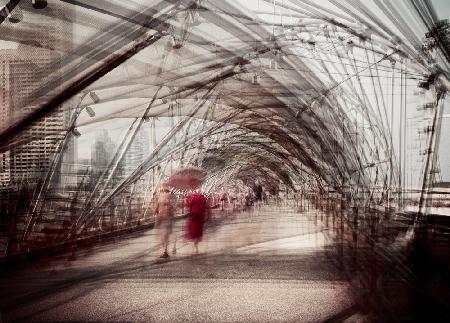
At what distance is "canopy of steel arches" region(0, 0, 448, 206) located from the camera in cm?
766

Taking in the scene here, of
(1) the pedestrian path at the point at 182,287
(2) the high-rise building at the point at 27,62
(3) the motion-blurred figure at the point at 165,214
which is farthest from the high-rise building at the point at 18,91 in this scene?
(3) the motion-blurred figure at the point at 165,214

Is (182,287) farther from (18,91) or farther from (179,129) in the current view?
(179,129)

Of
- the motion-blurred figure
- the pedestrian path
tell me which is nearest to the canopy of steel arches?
the pedestrian path

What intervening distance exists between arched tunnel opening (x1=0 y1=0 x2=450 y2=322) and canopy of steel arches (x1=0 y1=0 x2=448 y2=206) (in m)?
0.04

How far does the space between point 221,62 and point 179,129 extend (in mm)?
5400

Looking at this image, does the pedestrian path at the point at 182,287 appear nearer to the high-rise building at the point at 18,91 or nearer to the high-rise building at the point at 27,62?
the high-rise building at the point at 18,91

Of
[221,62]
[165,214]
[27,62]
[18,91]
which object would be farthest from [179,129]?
[18,91]

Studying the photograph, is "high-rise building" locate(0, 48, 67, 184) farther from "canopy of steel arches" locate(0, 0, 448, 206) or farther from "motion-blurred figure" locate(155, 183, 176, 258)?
"motion-blurred figure" locate(155, 183, 176, 258)

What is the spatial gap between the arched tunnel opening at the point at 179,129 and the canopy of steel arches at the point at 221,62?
44 millimetres

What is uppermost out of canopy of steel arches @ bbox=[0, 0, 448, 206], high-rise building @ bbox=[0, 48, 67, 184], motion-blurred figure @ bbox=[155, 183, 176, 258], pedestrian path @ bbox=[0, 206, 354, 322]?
canopy of steel arches @ bbox=[0, 0, 448, 206]

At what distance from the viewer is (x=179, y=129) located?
1703 centimetres

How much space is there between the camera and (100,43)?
8375 mm

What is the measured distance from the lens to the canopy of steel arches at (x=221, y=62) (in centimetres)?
766

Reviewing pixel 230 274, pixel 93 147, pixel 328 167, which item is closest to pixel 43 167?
pixel 93 147
